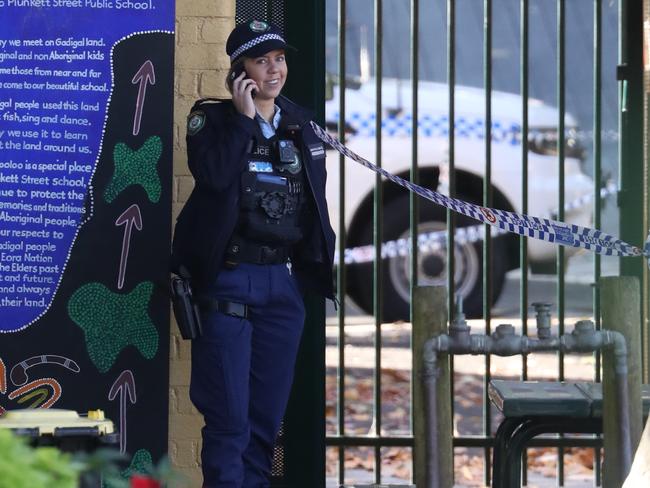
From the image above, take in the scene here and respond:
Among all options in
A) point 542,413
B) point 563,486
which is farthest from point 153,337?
point 563,486

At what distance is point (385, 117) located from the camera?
31.8 feet

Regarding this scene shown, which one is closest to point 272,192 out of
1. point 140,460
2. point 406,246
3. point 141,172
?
point 141,172

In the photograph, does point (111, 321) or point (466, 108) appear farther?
point (466, 108)

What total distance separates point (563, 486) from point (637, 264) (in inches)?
41.8

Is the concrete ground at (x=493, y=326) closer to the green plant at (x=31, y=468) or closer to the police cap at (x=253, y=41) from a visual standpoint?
the police cap at (x=253, y=41)

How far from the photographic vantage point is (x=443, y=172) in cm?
995

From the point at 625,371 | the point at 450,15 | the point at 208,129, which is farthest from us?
the point at 450,15

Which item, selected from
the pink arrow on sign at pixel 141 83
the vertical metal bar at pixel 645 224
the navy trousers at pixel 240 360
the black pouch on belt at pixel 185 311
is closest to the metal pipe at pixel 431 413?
the navy trousers at pixel 240 360

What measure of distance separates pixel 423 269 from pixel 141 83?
5.38 m

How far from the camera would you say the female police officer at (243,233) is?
4664 mm

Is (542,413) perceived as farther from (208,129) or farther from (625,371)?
(208,129)

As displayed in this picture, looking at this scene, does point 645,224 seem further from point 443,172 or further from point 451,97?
point 443,172

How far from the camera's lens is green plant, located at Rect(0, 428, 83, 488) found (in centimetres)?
172

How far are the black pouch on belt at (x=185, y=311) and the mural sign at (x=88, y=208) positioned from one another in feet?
1.86
